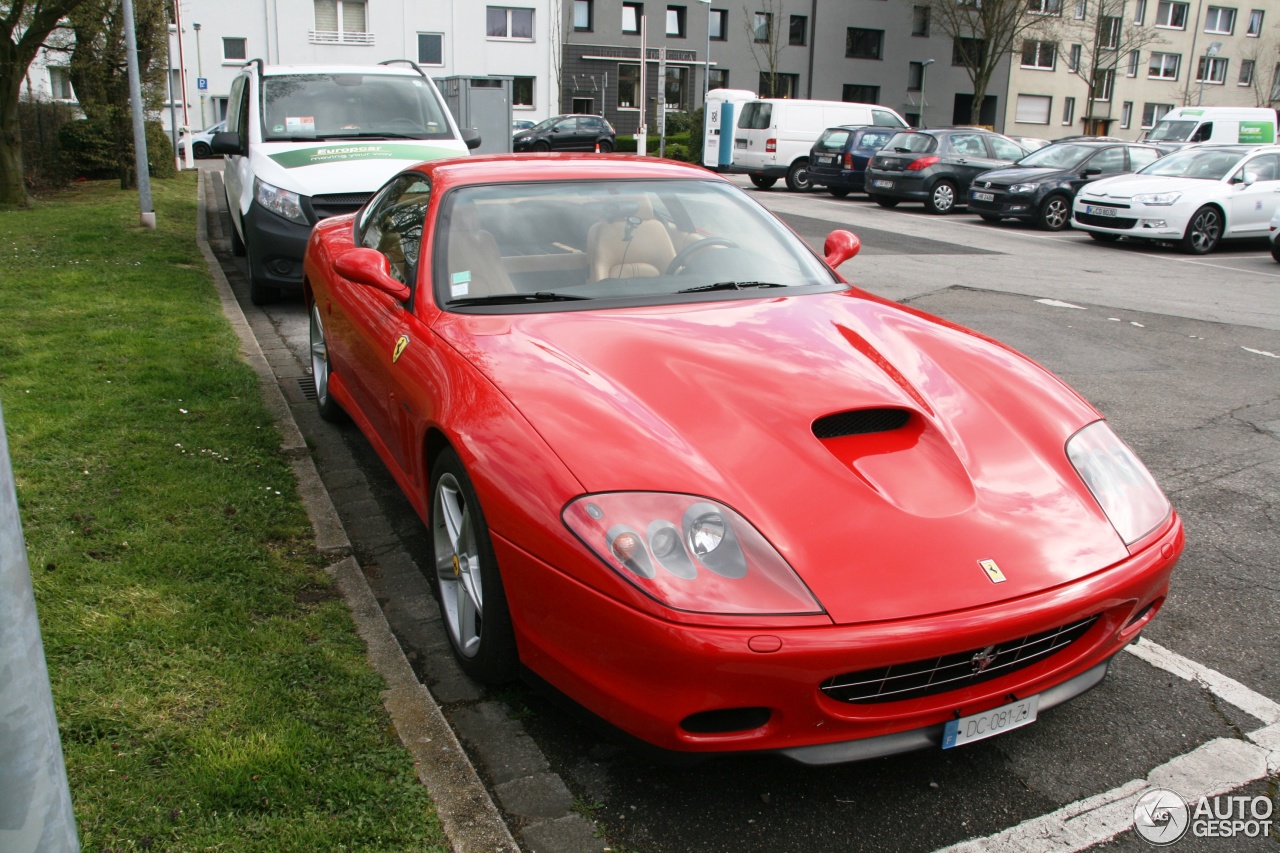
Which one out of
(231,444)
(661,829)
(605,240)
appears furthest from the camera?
(231,444)

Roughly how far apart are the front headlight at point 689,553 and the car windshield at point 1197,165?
52.2ft

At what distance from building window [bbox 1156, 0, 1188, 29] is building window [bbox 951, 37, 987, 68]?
447 inches

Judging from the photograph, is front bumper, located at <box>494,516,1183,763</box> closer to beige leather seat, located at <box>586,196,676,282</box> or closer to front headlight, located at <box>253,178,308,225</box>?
beige leather seat, located at <box>586,196,676,282</box>

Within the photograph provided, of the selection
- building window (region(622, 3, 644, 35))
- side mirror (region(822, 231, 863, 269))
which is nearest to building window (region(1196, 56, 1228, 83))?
building window (region(622, 3, 644, 35))

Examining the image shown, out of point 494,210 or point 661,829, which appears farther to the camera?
point 494,210

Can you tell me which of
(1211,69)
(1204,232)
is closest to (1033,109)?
(1211,69)

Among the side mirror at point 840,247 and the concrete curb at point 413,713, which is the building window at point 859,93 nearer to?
the side mirror at point 840,247

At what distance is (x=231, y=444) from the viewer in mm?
4852

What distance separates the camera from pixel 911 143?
2084 centimetres

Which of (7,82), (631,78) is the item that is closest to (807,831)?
(7,82)

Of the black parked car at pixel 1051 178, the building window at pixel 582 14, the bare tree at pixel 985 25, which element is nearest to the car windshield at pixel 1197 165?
the black parked car at pixel 1051 178

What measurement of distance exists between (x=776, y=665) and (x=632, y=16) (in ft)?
176

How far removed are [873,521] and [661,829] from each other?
889 mm

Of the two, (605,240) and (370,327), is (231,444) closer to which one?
(370,327)
